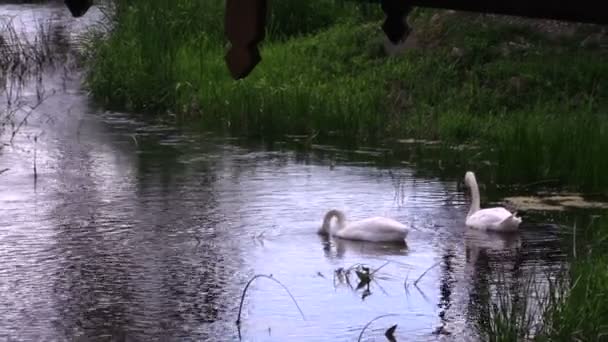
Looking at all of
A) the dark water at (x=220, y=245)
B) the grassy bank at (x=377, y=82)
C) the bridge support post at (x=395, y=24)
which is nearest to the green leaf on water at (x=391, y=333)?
the dark water at (x=220, y=245)

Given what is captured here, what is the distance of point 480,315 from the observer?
807 cm

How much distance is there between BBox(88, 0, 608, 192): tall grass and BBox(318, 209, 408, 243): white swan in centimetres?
212

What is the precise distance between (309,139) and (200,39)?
308 centimetres

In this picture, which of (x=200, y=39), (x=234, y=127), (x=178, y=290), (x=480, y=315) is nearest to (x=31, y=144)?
(x=234, y=127)

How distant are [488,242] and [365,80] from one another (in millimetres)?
5202

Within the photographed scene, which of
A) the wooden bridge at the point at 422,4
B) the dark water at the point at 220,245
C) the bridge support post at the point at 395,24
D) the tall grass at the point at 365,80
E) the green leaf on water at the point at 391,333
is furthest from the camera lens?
the tall grass at the point at 365,80

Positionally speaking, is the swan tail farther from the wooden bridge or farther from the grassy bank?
the wooden bridge

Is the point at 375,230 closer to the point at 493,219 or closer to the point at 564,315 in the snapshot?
the point at 493,219

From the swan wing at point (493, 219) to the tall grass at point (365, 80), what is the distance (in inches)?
60.1

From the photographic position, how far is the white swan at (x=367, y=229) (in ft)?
32.1

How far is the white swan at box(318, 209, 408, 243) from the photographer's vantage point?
9781 mm

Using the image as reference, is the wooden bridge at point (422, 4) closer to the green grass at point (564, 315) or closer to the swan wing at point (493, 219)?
the green grass at point (564, 315)

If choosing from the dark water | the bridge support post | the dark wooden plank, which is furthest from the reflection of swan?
the dark wooden plank

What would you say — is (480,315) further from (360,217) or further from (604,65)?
(604,65)
